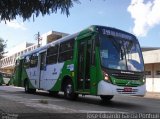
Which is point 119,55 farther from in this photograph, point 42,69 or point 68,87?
point 42,69

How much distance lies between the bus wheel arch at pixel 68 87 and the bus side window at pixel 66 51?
3.46ft

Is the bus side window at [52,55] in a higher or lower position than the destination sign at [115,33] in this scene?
lower

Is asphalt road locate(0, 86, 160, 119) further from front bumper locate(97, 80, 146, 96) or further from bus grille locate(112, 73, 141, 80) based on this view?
bus grille locate(112, 73, 141, 80)

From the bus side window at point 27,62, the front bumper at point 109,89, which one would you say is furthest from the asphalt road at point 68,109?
the bus side window at point 27,62

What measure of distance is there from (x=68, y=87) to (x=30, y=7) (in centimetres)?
1004

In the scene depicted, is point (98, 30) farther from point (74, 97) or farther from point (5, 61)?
point (5, 61)

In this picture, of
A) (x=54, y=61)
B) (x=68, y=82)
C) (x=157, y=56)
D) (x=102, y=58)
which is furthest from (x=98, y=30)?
(x=157, y=56)

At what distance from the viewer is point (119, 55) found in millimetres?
15469

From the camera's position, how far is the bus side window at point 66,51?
18.1 m

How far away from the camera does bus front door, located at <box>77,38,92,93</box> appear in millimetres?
15984

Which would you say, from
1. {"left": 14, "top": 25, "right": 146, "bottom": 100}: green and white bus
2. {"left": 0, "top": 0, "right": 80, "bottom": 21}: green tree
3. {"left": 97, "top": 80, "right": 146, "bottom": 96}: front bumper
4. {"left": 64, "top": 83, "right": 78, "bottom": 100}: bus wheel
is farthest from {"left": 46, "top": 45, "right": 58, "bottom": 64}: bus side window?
{"left": 0, "top": 0, "right": 80, "bottom": 21}: green tree

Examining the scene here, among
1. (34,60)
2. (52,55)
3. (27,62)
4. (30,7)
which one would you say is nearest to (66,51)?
(52,55)

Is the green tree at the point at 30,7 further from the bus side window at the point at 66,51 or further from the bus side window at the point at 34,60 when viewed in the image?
the bus side window at the point at 34,60

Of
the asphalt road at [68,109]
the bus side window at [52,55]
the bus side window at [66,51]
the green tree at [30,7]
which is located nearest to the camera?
the green tree at [30,7]
